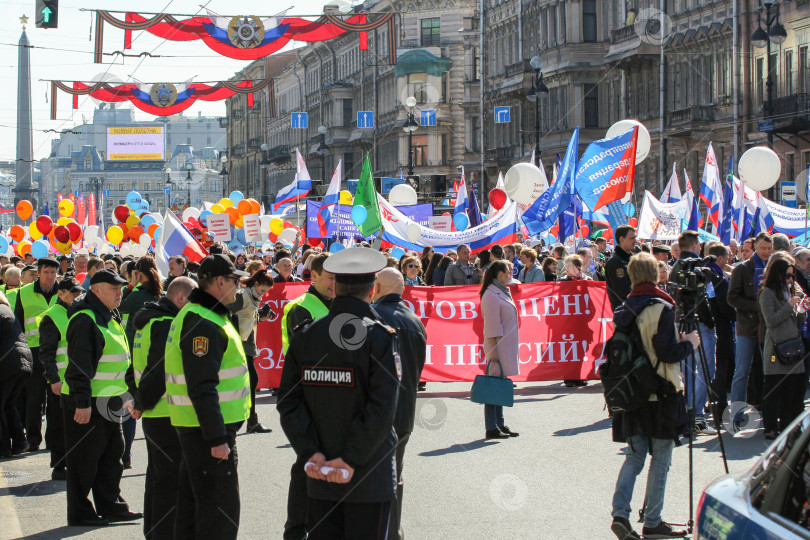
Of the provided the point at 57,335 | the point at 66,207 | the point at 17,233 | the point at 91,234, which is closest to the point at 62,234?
the point at 17,233

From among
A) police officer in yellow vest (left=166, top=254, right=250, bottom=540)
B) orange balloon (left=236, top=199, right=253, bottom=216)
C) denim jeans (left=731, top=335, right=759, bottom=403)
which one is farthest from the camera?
orange balloon (left=236, top=199, right=253, bottom=216)

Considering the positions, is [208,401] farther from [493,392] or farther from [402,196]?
[402,196]

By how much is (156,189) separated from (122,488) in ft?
595

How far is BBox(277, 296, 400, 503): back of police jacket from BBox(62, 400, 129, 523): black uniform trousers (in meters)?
3.47

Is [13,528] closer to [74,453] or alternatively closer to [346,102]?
[74,453]

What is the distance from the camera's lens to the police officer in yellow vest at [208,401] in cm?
589

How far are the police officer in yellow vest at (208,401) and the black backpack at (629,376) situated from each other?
2207mm

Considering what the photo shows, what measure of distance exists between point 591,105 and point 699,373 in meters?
37.2

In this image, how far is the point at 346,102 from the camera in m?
82.3

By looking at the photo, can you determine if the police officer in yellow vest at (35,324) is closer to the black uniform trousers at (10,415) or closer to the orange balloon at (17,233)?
the black uniform trousers at (10,415)

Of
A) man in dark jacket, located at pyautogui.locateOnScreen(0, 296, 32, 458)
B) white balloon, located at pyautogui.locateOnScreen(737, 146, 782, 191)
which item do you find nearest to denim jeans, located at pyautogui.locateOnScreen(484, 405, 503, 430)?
man in dark jacket, located at pyautogui.locateOnScreen(0, 296, 32, 458)

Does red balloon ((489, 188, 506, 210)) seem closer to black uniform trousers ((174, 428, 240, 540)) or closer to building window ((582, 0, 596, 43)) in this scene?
black uniform trousers ((174, 428, 240, 540))

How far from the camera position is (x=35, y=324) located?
11094 mm

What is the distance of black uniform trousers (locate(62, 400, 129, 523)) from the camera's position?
7.76m
